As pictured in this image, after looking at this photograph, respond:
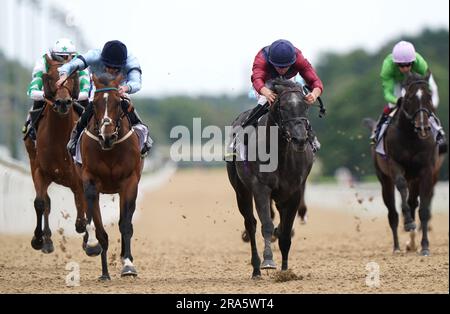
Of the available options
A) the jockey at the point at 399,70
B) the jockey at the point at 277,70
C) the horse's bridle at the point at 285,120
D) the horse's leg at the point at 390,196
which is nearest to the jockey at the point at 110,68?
the jockey at the point at 277,70

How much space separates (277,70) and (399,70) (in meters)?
4.23

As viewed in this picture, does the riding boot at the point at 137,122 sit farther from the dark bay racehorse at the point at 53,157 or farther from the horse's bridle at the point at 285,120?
the horse's bridle at the point at 285,120

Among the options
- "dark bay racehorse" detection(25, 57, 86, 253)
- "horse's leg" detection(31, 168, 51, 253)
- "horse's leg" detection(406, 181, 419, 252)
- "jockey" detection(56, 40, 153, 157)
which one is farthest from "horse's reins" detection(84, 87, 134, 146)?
"horse's leg" detection(406, 181, 419, 252)

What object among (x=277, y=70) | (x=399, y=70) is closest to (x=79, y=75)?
(x=277, y=70)

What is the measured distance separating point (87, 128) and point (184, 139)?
319 centimetres

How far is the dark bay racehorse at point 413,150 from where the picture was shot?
14.8 metres

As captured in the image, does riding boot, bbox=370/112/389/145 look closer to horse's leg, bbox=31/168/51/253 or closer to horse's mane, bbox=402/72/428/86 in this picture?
horse's mane, bbox=402/72/428/86

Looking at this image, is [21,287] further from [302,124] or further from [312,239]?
[312,239]

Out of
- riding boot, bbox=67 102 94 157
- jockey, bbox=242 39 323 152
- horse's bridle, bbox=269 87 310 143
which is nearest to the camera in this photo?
horse's bridle, bbox=269 87 310 143

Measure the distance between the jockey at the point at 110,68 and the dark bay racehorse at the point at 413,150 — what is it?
4.12 metres

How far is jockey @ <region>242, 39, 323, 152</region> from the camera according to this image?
11.7 m

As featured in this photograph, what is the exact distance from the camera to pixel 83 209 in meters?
14.0

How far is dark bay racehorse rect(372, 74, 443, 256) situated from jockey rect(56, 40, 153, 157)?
4119mm
